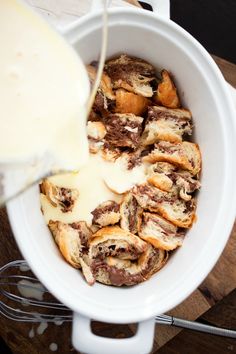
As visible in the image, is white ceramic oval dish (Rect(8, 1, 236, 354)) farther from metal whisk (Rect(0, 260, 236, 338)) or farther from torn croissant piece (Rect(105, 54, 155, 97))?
metal whisk (Rect(0, 260, 236, 338))

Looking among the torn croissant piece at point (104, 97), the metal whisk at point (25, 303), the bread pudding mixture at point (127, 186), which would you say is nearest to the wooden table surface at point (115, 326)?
the metal whisk at point (25, 303)

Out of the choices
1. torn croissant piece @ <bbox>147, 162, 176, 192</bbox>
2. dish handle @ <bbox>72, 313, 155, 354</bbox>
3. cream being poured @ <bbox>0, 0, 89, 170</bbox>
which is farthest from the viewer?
torn croissant piece @ <bbox>147, 162, 176, 192</bbox>

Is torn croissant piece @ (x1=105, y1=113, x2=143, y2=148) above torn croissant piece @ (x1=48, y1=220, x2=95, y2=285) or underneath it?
above

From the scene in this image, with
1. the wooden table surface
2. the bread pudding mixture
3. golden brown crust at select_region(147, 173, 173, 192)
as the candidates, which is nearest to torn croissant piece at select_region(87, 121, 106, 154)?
the bread pudding mixture

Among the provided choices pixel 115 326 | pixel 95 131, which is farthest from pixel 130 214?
pixel 115 326

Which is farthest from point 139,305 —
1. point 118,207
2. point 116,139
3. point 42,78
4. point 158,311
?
point 42,78

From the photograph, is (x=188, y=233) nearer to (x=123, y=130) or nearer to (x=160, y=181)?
(x=160, y=181)

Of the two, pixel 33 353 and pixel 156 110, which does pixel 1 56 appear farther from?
pixel 33 353
